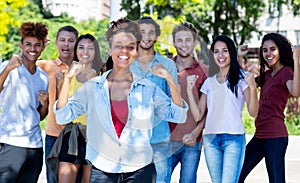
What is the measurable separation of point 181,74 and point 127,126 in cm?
81

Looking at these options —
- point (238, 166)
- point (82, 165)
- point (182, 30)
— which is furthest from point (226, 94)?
point (82, 165)

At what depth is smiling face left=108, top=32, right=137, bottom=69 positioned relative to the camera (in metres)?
3.18

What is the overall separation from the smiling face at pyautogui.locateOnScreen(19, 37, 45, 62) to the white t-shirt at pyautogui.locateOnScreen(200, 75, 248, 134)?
1.32 m

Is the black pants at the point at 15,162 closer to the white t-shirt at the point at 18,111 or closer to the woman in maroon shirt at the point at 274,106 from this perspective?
the white t-shirt at the point at 18,111

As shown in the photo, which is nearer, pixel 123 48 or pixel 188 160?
pixel 123 48

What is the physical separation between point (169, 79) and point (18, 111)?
148 cm

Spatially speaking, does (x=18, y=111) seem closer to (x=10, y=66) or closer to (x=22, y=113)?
(x=22, y=113)

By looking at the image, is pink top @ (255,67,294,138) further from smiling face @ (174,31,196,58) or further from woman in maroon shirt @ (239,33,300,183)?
smiling face @ (174,31,196,58)

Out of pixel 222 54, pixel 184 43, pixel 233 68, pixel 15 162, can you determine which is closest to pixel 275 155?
pixel 233 68

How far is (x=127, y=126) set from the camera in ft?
10.7

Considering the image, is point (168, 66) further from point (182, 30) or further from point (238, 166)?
point (238, 166)

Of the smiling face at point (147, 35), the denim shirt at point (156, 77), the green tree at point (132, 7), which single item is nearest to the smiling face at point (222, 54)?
the denim shirt at point (156, 77)

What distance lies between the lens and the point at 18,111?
4262 millimetres

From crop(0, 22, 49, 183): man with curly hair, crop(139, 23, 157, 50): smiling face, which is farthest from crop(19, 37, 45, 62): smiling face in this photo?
crop(139, 23, 157, 50): smiling face
